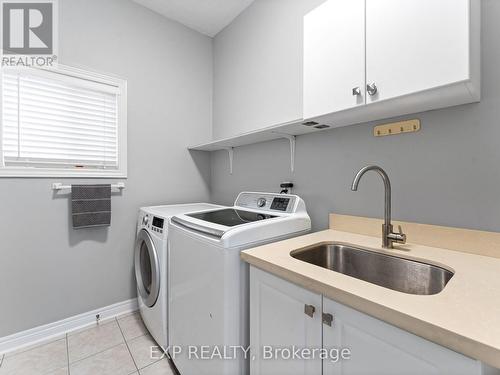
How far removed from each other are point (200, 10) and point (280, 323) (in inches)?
103

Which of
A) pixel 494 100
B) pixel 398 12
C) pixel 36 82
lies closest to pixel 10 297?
pixel 36 82

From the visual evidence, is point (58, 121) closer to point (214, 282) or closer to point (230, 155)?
point (230, 155)

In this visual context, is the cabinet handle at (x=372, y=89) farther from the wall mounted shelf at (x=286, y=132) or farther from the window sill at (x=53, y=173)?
the window sill at (x=53, y=173)

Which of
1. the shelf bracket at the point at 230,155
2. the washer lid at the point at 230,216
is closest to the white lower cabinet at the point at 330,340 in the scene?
the washer lid at the point at 230,216

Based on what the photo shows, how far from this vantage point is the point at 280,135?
1.78 m

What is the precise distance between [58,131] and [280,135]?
5.65 ft

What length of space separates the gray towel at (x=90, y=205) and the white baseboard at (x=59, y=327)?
0.74 metres

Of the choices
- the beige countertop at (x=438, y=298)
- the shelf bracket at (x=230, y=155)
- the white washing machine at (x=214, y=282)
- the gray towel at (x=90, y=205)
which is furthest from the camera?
the shelf bracket at (x=230, y=155)

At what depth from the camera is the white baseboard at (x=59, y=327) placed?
1.66 meters

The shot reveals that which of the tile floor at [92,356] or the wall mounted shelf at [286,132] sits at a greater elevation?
the wall mounted shelf at [286,132]

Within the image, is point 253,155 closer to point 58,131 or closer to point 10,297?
point 58,131

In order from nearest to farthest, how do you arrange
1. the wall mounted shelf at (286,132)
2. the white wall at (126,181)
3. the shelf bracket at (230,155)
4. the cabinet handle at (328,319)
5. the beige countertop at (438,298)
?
1. the beige countertop at (438,298)
2. the cabinet handle at (328,319)
3. the wall mounted shelf at (286,132)
4. the white wall at (126,181)
5. the shelf bracket at (230,155)

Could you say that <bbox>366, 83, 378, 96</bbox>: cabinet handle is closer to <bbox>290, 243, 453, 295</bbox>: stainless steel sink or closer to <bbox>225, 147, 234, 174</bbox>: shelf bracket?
<bbox>290, 243, 453, 295</bbox>: stainless steel sink

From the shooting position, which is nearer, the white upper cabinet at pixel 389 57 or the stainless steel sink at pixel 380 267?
the white upper cabinet at pixel 389 57
